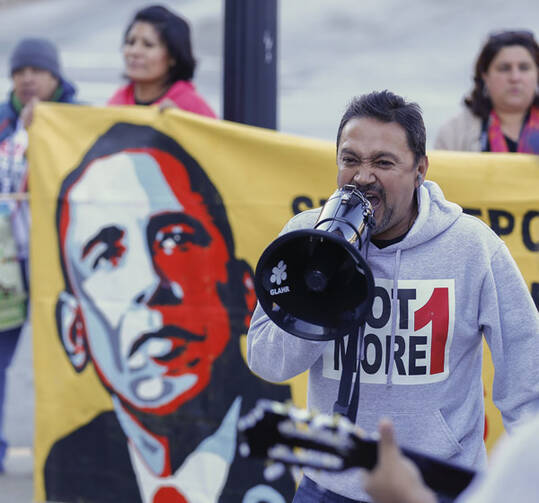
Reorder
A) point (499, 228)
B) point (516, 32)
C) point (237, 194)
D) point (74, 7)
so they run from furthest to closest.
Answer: point (74, 7)
point (516, 32)
point (237, 194)
point (499, 228)

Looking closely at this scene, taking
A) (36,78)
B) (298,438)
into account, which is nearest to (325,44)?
(36,78)

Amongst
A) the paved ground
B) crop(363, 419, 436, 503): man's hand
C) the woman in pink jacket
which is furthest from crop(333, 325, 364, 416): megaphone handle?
the paved ground

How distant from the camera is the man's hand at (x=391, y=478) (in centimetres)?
142

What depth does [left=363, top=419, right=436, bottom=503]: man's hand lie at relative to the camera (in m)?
1.42

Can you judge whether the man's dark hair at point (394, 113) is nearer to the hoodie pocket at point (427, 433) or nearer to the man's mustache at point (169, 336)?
the hoodie pocket at point (427, 433)

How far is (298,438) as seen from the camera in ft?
A: 4.95

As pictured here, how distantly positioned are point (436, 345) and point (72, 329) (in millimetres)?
2142

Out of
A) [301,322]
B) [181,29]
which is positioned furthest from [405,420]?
[181,29]

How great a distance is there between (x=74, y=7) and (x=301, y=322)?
1727cm

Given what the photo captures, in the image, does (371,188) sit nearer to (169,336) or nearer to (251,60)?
(169,336)

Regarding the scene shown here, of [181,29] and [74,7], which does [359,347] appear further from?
[74,7]

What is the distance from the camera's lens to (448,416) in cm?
235

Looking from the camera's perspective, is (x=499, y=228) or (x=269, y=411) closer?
(x=269, y=411)

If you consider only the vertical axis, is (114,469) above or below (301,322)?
below
